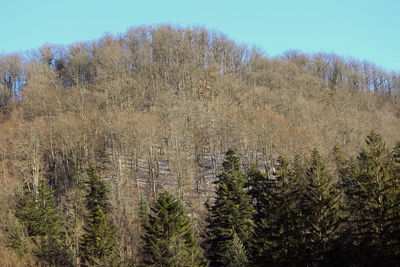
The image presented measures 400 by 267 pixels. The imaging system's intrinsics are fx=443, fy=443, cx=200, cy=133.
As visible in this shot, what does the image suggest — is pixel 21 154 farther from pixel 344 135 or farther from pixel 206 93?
pixel 344 135

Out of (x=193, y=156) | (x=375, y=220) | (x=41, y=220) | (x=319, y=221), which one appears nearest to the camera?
(x=375, y=220)

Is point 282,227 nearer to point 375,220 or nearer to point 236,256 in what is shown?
point 236,256

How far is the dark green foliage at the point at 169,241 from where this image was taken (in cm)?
3178

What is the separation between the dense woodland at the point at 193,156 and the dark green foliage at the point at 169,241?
118 mm

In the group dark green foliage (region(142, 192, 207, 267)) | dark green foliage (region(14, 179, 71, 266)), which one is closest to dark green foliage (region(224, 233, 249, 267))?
dark green foliage (region(142, 192, 207, 267))

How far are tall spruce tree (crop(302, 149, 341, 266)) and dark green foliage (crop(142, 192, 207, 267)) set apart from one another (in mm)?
8198

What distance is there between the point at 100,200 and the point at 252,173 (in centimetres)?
1520

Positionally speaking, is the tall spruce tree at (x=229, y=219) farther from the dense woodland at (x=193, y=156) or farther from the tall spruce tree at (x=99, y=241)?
the tall spruce tree at (x=99, y=241)

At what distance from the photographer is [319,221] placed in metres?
31.4

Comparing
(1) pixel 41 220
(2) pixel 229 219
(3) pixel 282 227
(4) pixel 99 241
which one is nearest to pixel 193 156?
(1) pixel 41 220

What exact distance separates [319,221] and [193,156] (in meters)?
41.5

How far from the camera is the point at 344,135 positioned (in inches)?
3238

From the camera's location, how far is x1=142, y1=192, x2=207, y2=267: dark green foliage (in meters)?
31.8

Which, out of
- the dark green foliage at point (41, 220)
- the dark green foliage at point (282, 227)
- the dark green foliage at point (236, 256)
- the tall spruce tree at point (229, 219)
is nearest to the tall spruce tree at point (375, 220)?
the dark green foliage at point (282, 227)
